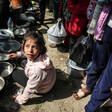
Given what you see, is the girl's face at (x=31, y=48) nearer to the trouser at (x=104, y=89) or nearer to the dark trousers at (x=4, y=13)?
the trouser at (x=104, y=89)

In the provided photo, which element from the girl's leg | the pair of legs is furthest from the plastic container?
the pair of legs

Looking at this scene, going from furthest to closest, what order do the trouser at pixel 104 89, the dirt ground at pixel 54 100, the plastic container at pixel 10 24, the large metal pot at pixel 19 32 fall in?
the plastic container at pixel 10 24 < the large metal pot at pixel 19 32 < the dirt ground at pixel 54 100 < the trouser at pixel 104 89

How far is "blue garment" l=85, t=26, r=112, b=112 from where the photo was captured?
169 cm

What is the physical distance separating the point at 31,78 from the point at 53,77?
1.77 ft

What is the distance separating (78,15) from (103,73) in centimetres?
147

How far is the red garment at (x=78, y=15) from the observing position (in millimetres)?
2537

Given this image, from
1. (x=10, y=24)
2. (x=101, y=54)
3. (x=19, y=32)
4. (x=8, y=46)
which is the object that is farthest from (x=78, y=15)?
(x=10, y=24)

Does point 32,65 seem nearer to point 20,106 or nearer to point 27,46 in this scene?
point 27,46

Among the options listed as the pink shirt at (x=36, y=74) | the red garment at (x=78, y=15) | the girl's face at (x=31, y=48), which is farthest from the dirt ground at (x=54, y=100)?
the red garment at (x=78, y=15)

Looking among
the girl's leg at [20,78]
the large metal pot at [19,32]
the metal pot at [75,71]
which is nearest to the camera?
the girl's leg at [20,78]

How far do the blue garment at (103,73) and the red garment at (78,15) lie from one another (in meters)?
0.95

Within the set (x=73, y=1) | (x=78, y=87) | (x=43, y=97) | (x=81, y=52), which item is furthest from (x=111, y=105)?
(x=73, y=1)

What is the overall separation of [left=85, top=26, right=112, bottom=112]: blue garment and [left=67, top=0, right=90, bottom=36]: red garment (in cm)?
95

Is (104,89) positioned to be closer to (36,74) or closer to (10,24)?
(36,74)
